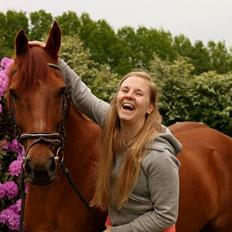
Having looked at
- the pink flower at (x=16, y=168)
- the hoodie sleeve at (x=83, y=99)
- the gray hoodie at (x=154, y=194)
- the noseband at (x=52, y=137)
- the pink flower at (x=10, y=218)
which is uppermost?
the hoodie sleeve at (x=83, y=99)

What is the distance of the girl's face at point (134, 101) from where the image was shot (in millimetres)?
2908

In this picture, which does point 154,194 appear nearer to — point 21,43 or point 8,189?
point 21,43

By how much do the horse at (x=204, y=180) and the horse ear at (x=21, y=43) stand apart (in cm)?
170

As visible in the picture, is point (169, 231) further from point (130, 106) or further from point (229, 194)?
point (229, 194)

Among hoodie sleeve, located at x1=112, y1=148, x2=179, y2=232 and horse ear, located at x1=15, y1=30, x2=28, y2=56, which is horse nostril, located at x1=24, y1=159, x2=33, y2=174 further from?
horse ear, located at x1=15, y1=30, x2=28, y2=56

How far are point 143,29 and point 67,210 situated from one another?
4257cm

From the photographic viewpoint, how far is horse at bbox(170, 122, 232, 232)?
4.26 meters

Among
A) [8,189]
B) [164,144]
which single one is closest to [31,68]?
[164,144]

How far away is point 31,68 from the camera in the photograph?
3.08m

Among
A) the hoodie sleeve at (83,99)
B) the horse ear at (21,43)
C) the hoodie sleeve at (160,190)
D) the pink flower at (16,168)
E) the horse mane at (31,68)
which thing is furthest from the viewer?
the pink flower at (16,168)

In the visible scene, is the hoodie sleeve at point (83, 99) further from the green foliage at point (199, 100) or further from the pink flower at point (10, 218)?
the green foliage at point (199, 100)

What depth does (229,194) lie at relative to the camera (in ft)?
15.7

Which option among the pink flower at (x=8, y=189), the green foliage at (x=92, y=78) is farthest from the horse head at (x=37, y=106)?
the green foliage at (x=92, y=78)

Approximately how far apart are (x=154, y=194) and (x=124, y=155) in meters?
0.29
